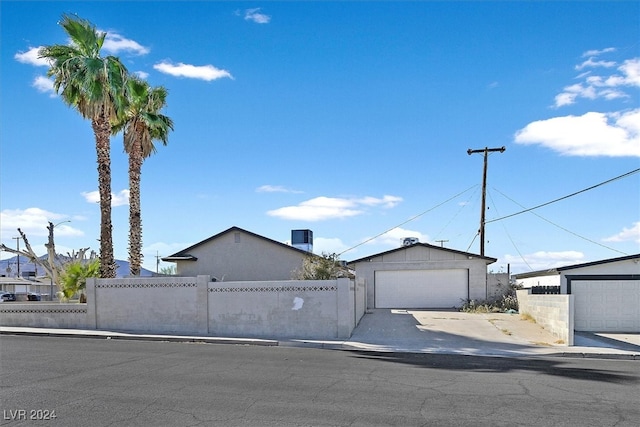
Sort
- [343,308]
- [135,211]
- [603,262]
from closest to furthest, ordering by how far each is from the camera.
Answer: [343,308] → [603,262] → [135,211]

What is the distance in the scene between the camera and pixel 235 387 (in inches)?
358

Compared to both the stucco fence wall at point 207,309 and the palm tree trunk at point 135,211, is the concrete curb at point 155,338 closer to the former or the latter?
the stucco fence wall at point 207,309

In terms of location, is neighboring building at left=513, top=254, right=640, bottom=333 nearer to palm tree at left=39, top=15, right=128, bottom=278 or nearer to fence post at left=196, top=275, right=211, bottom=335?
fence post at left=196, top=275, right=211, bottom=335

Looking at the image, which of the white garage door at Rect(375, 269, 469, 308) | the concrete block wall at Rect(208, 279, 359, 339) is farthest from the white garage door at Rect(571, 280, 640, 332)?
the concrete block wall at Rect(208, 279, 359, 339)

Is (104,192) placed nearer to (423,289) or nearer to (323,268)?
(323,268)

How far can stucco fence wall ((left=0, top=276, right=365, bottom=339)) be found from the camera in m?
17.4

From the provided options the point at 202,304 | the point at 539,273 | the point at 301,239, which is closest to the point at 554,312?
the point at 539,273

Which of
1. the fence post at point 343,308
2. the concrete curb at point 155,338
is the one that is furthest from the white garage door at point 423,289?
the concrete curb at point 155,338

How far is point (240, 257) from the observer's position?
95.0ft

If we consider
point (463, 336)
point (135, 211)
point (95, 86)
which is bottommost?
point (463, 336)

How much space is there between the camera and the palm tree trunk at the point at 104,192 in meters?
21.0

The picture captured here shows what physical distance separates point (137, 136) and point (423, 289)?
14918mm

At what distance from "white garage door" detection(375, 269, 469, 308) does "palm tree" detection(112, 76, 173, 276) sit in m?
11.6

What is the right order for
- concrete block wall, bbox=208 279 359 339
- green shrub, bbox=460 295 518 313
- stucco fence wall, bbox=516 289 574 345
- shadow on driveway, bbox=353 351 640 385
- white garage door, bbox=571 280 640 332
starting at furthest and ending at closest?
1. green shrub, bbox=460 295 518 313
2. white garage door, bbox=571 280 640 332
3. concrete block wall, bbox=208 279 359 339
4. stucco fence wall, bbox=516 289 574 345
5. shadow on driveway, bbox=353 351 640 385
